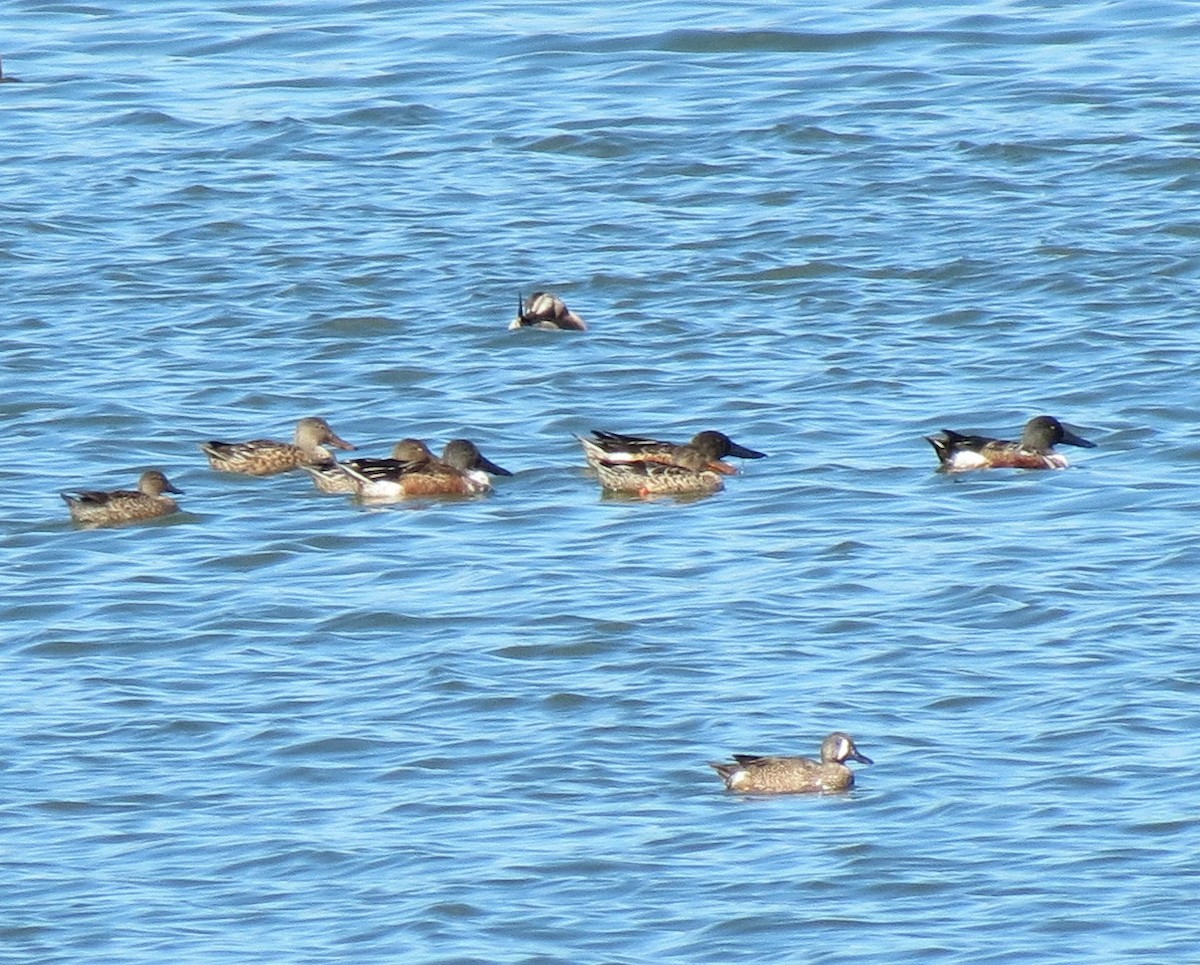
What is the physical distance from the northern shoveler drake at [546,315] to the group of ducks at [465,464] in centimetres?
234

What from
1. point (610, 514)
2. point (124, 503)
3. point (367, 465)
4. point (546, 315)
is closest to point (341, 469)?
point (367, 465)

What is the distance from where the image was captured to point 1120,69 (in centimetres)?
2245

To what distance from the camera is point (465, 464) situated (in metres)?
13.4

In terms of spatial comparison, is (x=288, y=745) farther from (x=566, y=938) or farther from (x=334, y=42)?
(x=334, y=42)

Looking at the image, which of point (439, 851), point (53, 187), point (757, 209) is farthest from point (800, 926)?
point (53, 187)

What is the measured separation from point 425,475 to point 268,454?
0.84 meters

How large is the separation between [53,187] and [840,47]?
22.6 feet

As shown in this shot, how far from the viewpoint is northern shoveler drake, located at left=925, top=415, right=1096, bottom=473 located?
1330cm

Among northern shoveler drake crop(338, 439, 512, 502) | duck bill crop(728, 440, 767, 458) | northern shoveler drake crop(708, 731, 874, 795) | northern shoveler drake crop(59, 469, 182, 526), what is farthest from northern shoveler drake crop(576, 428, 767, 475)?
northern shoveler drake crop(708, 731, 874, 795)

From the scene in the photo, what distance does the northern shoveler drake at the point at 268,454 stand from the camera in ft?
44.9

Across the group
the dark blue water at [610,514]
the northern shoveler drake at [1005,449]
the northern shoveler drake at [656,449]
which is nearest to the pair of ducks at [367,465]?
the dark blue water at [610,514]

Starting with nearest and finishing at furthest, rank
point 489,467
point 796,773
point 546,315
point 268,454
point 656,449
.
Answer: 1. point 796,773
2. point 656,449
3. point 489,467
4. point 268,454
5. point 546,315

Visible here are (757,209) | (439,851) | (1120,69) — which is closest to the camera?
(439,851)

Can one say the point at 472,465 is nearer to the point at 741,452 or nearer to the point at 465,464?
the point at 465,464
